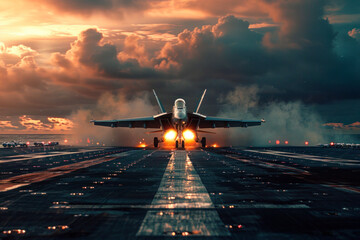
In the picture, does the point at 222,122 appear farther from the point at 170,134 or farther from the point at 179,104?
the point at 179,104

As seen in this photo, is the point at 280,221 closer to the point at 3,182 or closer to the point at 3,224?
the point at 3,224

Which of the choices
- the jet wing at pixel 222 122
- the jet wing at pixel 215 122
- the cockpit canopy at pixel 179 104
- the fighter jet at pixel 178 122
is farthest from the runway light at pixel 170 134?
the cockpit canopy at pixel 179 104

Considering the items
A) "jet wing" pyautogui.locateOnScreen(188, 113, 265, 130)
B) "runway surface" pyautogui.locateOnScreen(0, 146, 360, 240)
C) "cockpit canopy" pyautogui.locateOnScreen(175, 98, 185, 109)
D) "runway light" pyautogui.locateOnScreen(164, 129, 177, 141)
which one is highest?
"cockpit canopy" pyautogui.locateOnScreen(175, 98, 185, 109)

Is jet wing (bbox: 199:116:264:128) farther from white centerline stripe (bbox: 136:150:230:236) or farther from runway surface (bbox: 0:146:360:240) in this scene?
white centerline stripe (bbox: 136:150:230:236)

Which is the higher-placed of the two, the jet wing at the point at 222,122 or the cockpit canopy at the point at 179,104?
the cockpit canopy at the point at 179,104


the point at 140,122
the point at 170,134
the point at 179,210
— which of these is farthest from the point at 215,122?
the point at 179,210

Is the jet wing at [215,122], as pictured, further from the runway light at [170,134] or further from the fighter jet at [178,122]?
the runway light at [170,134]

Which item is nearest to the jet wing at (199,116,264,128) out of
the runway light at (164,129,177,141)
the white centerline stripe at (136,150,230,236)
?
the runway light at (164,129,177,141)

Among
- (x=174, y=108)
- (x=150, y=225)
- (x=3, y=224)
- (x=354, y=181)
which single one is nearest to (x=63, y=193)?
(x=3, y=224)

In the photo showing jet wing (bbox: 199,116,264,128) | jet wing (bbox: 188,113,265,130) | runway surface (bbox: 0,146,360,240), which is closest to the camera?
runway surface (bbox: 0,146,360,240)

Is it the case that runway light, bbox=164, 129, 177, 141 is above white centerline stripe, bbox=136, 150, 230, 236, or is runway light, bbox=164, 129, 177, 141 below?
above

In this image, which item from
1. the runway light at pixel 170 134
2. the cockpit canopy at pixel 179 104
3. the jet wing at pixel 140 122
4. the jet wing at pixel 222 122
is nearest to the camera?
the cockpit canopy at pixel 179 104

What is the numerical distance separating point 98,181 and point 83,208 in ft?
29.8

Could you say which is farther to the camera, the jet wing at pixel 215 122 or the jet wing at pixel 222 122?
the jet wing at pixel 222 122
